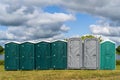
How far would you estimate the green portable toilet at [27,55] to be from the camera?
90.8 feet

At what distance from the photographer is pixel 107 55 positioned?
88.6 feet

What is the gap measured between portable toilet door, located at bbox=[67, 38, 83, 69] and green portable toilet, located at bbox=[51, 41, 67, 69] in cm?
38

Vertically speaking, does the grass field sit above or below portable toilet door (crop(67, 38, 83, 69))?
below

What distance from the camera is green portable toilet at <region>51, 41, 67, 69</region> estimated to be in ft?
88.8

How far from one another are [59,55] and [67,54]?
1.99 feet

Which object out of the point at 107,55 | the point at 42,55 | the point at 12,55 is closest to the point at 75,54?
the point at 107,55

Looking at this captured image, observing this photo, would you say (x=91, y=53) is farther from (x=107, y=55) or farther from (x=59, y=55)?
(x=59, y=55)

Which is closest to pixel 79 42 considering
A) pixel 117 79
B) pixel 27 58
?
pixel 27 58

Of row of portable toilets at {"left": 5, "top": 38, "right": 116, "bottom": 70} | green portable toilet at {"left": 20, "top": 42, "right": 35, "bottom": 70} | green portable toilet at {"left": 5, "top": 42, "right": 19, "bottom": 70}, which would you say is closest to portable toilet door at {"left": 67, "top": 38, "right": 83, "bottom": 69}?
row of portable toilets at {"left": 5, "top": 38, "right": 116, "bottom": 70}

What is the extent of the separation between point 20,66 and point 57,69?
300 centimetres

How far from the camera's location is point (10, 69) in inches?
1116

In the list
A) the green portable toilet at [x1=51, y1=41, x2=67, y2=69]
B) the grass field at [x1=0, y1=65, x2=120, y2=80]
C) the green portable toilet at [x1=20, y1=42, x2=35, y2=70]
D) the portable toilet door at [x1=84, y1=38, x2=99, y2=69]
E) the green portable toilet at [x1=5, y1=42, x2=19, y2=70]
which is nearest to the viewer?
the grass field at [x1=0, y1=65, x2=120, y2=80]

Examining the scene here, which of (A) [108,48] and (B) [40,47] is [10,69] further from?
(A) [108,48]

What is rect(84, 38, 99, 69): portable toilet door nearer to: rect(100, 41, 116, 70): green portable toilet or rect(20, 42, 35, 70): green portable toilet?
rect(100, 41, 116, 70): green portable toilet
